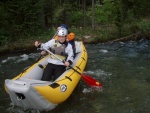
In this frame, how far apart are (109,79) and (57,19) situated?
25.1 feet

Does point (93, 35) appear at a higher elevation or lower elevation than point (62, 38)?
lower

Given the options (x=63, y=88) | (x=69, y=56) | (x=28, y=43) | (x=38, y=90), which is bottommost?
(x=28, y=43)

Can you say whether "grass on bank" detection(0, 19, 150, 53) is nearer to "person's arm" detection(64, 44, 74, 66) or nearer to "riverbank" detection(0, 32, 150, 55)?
"riverbank" detection(0, 32, 150, 55)

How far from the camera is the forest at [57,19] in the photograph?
1286 centimetres

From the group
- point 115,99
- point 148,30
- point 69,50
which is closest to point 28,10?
point 148,30

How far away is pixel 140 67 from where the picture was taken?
29.7 ft

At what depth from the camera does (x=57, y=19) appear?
15.0 m

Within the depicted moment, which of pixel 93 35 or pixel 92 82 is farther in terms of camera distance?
pixel 93 35

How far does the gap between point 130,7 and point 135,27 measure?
3.45 ft

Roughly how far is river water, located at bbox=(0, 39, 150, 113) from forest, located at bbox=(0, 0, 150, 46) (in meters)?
1.41

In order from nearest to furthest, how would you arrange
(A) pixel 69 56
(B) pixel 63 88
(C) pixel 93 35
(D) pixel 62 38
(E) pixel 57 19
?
(B) pixel 63 88 → (A) pixel 69 56 → (D) pixel 62 38 → (C) pixel 93 35 → (E) pixel 57 19

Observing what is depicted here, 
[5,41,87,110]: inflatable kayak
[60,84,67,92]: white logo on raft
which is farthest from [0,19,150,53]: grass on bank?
[60,84,67,92]: white logo on raft

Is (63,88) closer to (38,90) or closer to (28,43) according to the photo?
(38,90)

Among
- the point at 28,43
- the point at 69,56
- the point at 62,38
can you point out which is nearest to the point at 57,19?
the point at 28,43
